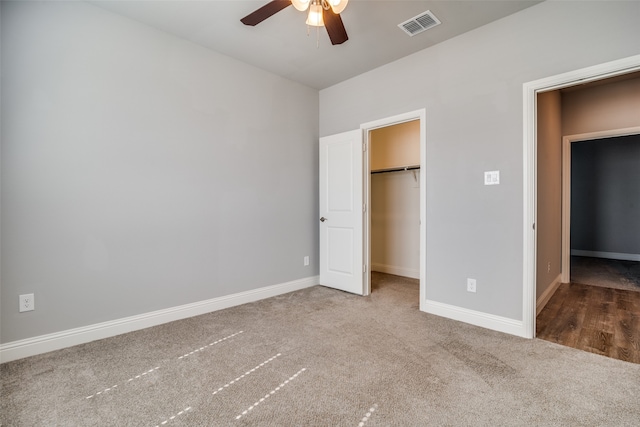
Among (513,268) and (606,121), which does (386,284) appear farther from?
(606,121)

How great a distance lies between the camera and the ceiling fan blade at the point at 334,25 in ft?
6.39

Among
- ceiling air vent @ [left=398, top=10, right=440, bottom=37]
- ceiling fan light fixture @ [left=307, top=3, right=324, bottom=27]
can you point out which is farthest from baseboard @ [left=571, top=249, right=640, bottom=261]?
ceiling fan light fixture @ [left=307, top=3, right=324, bottom=27]

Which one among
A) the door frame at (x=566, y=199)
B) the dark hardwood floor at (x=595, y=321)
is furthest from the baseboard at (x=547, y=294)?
the door frame at (x=566, y=199)

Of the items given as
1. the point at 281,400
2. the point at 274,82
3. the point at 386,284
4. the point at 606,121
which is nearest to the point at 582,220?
the point at 606,121

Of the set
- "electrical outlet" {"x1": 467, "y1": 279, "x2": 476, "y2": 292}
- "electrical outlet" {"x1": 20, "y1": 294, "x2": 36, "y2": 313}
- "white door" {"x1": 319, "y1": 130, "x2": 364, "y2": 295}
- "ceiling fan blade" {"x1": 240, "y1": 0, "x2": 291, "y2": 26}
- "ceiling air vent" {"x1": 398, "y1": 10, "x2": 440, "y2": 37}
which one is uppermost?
"ceiling air vent" {"x1": 398, "y1": 10, "x2": 440, "y2": 37}

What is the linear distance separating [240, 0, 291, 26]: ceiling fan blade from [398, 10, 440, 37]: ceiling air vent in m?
1.27

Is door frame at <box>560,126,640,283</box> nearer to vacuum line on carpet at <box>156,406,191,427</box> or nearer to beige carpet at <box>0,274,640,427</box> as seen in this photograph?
beige carpet at <box>0,274,640,427</box>

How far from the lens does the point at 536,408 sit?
1570 millimetres

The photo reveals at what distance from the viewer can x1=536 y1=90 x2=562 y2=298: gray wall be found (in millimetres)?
3066

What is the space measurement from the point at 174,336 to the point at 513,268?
2.96 meters

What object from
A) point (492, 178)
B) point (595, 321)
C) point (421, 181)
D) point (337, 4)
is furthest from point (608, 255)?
point (337, 4)

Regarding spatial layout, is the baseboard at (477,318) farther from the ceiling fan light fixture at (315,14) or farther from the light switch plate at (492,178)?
the ceiling fan light fixture at (315,14)

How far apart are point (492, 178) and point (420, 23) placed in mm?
1540

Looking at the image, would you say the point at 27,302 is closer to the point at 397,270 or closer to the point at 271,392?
the point at 271,392
